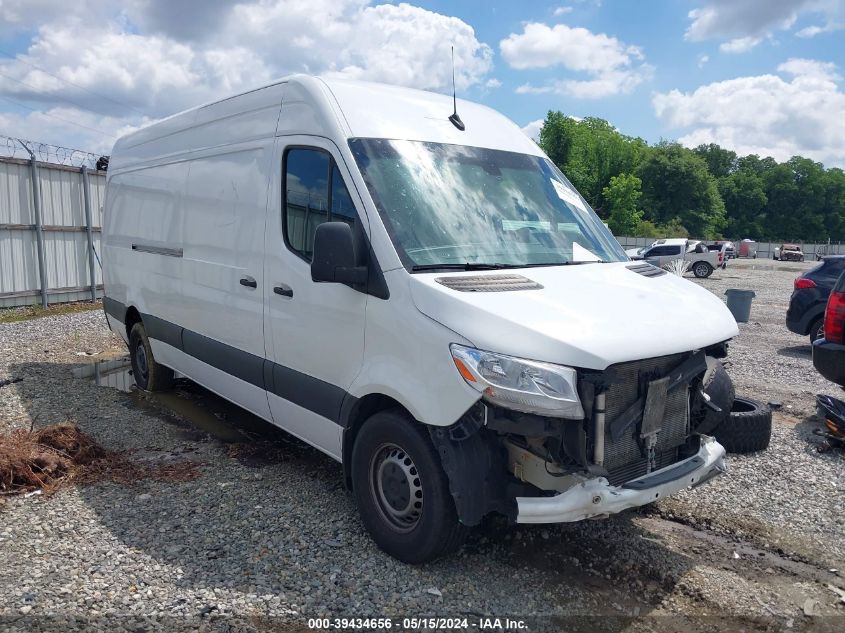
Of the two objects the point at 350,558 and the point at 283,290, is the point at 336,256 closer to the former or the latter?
the point at 283,290

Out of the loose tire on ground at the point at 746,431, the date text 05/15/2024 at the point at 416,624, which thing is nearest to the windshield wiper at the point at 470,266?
the date text 05/15/2024 at the point at 416,624

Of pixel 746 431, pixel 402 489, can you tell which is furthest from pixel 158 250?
pixel 746 431

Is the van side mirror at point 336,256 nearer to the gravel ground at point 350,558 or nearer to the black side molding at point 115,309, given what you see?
the gravel ground at point 350,558

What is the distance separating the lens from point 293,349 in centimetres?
470

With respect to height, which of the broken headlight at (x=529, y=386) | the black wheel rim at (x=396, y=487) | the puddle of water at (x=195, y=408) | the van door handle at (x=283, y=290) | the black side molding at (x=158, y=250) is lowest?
the puddle of water at (x=195, y=408)

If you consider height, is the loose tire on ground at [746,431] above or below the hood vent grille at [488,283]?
below

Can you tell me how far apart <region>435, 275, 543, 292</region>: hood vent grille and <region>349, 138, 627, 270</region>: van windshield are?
0.63 ft

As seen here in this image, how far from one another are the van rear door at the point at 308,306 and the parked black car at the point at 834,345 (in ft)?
15.4

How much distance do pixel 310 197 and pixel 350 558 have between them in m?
2.27

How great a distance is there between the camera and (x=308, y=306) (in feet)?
14.7

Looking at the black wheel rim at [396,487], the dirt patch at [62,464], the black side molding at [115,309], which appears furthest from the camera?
the black side molding at [115,309]

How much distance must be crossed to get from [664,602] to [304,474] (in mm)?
2780

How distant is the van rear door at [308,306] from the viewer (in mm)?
4191

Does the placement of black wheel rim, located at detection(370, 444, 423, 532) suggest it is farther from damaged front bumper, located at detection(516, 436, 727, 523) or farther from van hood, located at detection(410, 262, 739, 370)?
van hood, located at detection(410, 262, 739, 370)
